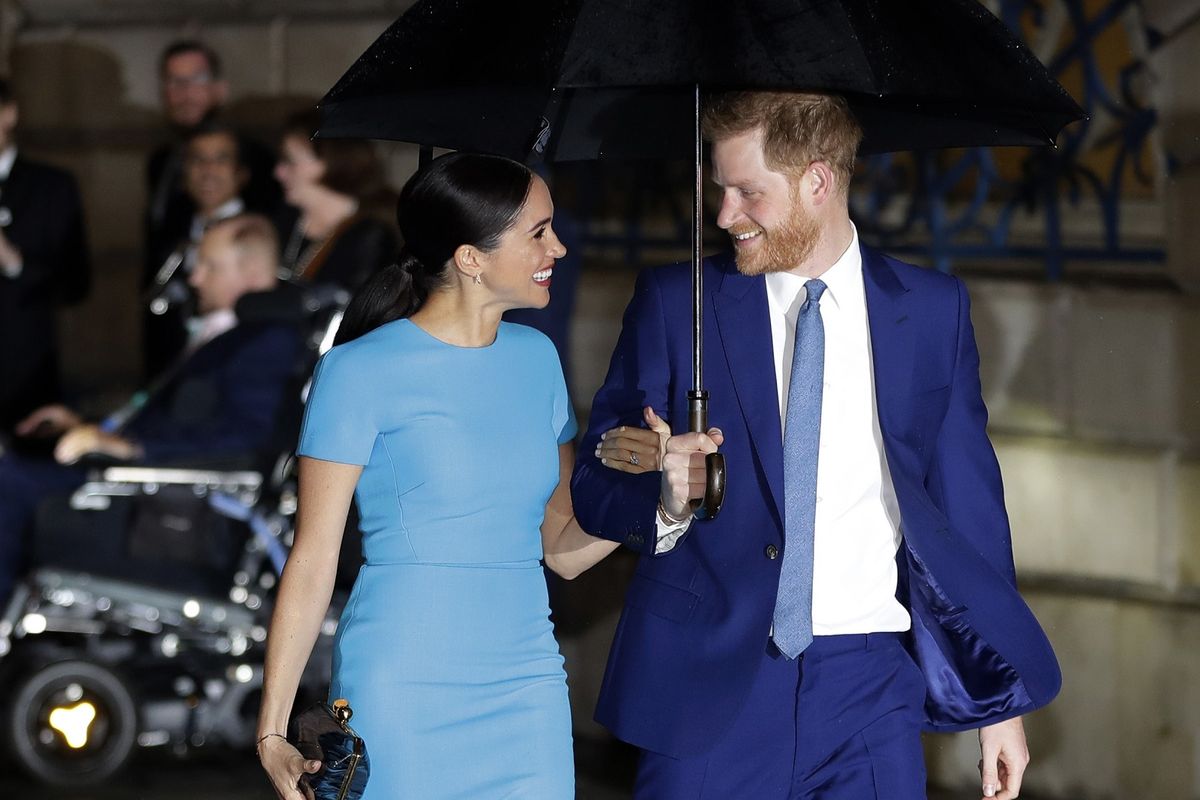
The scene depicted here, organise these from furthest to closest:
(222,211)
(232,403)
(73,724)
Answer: (222,211)
(232,403)
(73,724)

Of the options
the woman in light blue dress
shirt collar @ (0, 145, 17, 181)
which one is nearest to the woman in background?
shirt collar @ (0, 145, 17, 181)

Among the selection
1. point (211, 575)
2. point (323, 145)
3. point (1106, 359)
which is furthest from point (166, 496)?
point (1106, 359)

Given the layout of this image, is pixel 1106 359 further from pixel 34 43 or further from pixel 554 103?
pixel 34 43

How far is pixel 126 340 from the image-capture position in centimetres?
1089

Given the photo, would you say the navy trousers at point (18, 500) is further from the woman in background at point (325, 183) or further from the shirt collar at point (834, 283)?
the shirt collar at point (834, 283)

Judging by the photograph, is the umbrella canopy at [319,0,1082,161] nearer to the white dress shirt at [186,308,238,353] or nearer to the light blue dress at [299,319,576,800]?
the light blue dress at [299,319,576,800]

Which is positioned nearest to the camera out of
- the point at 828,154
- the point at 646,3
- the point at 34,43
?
the point at 646,3

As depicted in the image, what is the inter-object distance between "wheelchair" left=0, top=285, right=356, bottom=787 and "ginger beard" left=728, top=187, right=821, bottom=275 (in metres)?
3.42

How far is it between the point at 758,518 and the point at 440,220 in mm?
759

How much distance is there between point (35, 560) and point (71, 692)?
552 mm

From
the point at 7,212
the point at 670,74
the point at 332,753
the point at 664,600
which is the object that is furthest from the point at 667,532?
the point at 7,212

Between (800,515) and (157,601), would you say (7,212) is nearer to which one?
(157,601)

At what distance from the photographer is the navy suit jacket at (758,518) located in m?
3.53

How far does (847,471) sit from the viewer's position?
11.9ft
